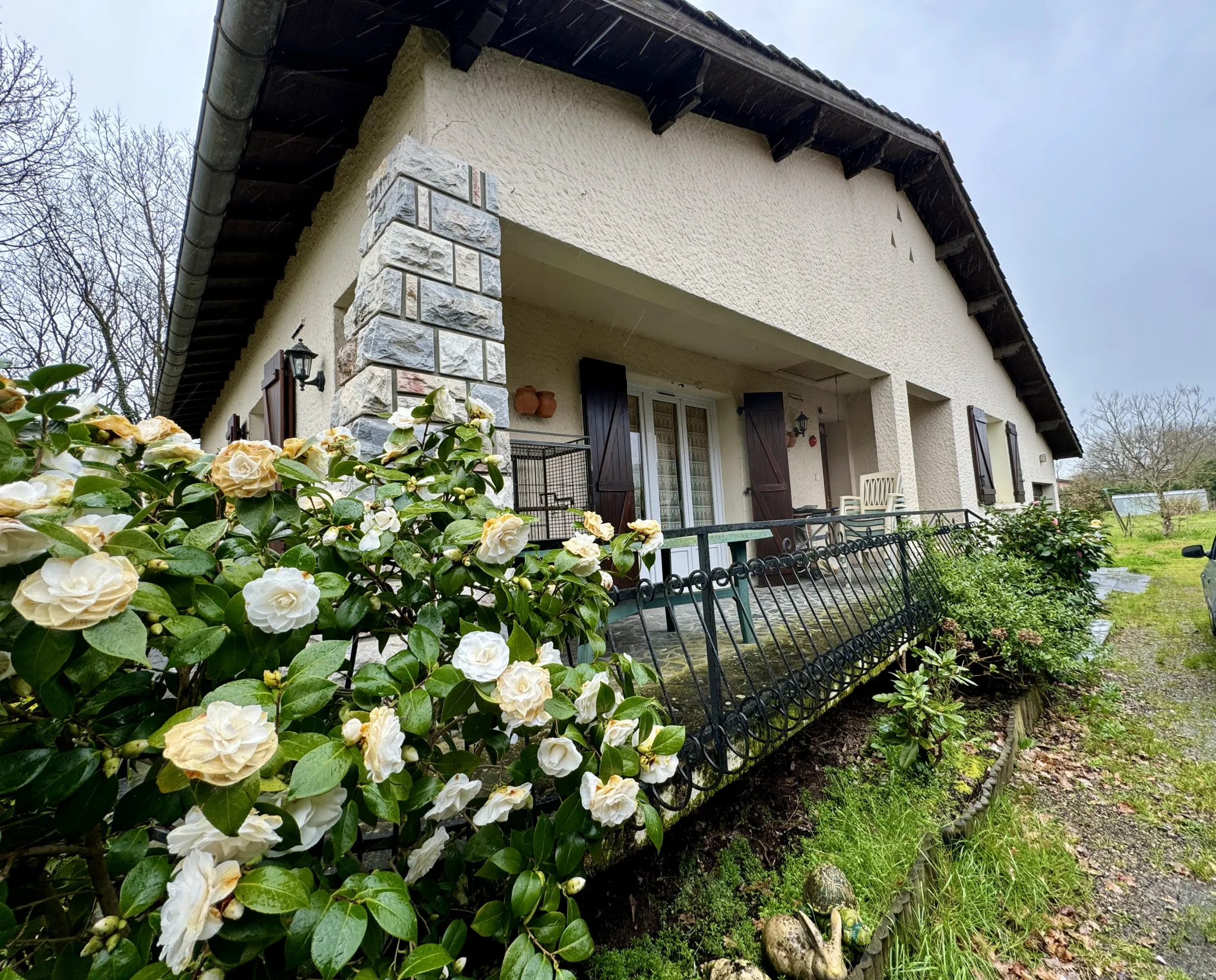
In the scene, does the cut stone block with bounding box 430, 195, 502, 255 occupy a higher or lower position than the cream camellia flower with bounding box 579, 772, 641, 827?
higher

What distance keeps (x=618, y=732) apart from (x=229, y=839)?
0.59 m

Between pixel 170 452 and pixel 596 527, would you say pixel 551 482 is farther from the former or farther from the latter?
pixel 170 452

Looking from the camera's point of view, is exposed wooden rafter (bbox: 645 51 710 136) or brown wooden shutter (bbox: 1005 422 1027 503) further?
brown wooden shutter (bbox: 1005 422 1027 503)

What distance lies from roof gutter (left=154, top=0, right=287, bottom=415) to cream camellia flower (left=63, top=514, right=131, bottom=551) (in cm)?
220

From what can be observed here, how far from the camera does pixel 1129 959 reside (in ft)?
6.25

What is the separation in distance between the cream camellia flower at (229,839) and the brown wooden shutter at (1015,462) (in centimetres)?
1068

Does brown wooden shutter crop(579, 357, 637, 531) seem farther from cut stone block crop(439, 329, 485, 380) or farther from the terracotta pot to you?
cut stone block crop(439, 329, 485, 380)

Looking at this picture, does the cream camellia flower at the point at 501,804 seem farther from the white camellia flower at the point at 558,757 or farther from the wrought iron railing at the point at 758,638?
the wrought iron railing at the point at 758,638

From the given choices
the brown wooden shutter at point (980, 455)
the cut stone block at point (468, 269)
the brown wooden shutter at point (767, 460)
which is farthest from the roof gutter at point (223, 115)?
the brown wooden shutter at point (980, 455)

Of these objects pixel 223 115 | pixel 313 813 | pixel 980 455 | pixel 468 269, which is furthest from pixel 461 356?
Answer: pixel 980 455

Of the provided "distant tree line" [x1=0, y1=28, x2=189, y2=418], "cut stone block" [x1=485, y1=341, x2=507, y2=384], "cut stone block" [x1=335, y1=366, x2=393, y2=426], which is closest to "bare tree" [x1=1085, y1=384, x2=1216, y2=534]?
"cut stone block" [x1=485, y1=341, x2=507, y2=384]

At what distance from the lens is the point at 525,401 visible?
167 inches

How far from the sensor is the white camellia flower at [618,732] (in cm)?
99

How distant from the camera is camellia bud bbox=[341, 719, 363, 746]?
729 mm
